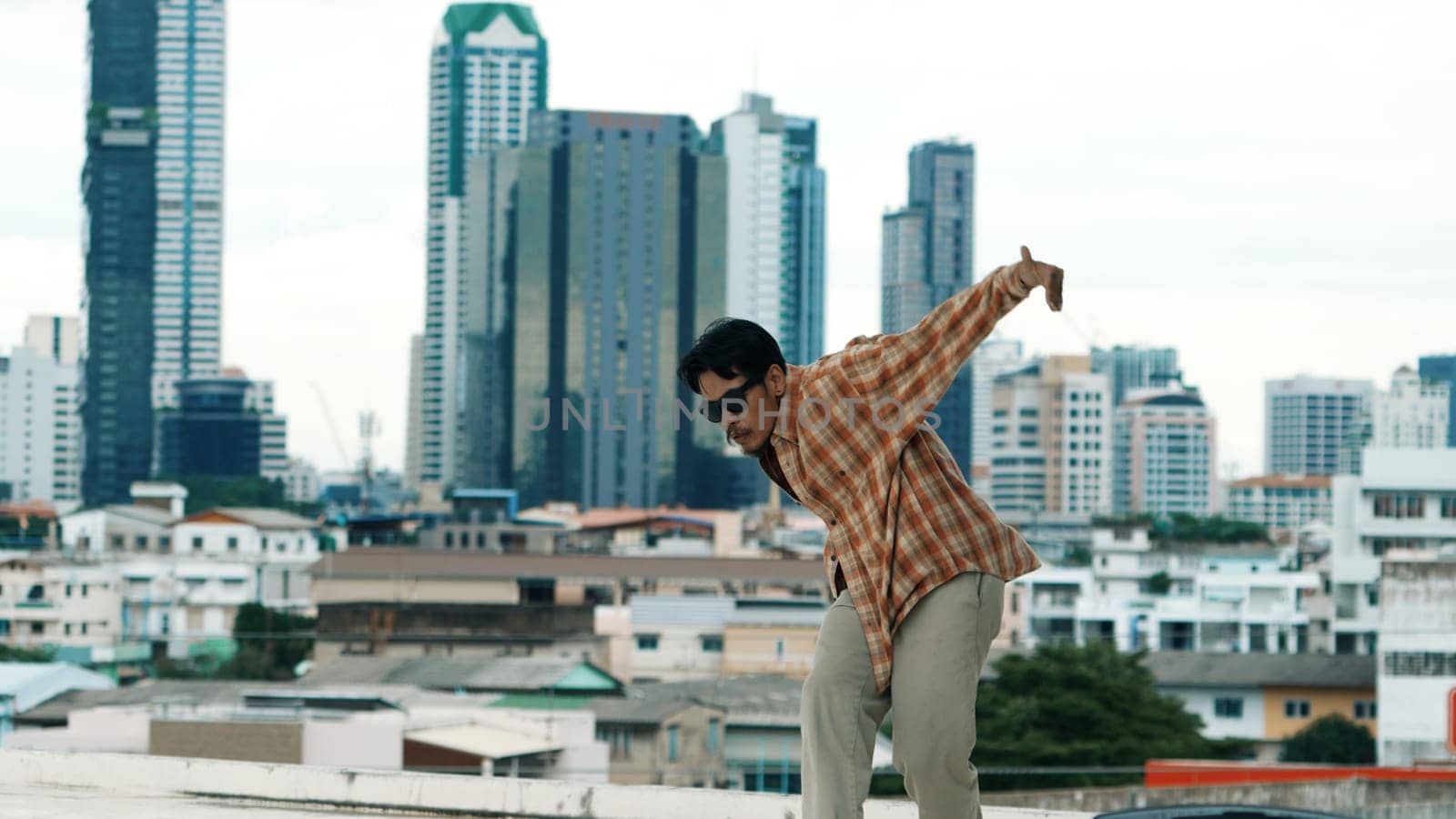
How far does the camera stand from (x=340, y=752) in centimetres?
1516

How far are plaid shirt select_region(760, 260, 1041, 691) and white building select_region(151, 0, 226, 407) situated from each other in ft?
334

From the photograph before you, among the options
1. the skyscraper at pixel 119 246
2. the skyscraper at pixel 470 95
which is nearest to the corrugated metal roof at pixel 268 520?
the skyscraper at pixel 119 246

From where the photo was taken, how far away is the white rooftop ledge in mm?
3350

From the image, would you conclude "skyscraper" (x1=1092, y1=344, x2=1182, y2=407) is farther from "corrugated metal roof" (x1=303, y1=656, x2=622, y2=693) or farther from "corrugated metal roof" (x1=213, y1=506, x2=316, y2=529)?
"corrugated metal roof" (x1=303, y1=656, x2=622, y2=693)

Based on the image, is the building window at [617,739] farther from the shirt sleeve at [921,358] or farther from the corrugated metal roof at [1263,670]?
the shirt sleeve at [921,358]

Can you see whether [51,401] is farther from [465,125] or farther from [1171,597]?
[1171,597]

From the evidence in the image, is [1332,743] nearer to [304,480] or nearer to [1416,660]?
[1416,660]

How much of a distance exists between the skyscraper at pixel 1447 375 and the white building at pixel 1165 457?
12.1m

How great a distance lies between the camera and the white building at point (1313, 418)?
4390 inches

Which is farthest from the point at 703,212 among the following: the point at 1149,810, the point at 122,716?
the point at 1149,810

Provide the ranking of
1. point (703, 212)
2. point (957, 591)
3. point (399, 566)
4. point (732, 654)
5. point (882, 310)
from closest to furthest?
point (957, 591) < point (732, 654) < point (399, 566) < point (703, 212) < point (882, 310)

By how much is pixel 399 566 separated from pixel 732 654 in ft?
23.4

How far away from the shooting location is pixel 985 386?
130 m

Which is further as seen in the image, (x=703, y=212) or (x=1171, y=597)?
(x=703, y=212)
